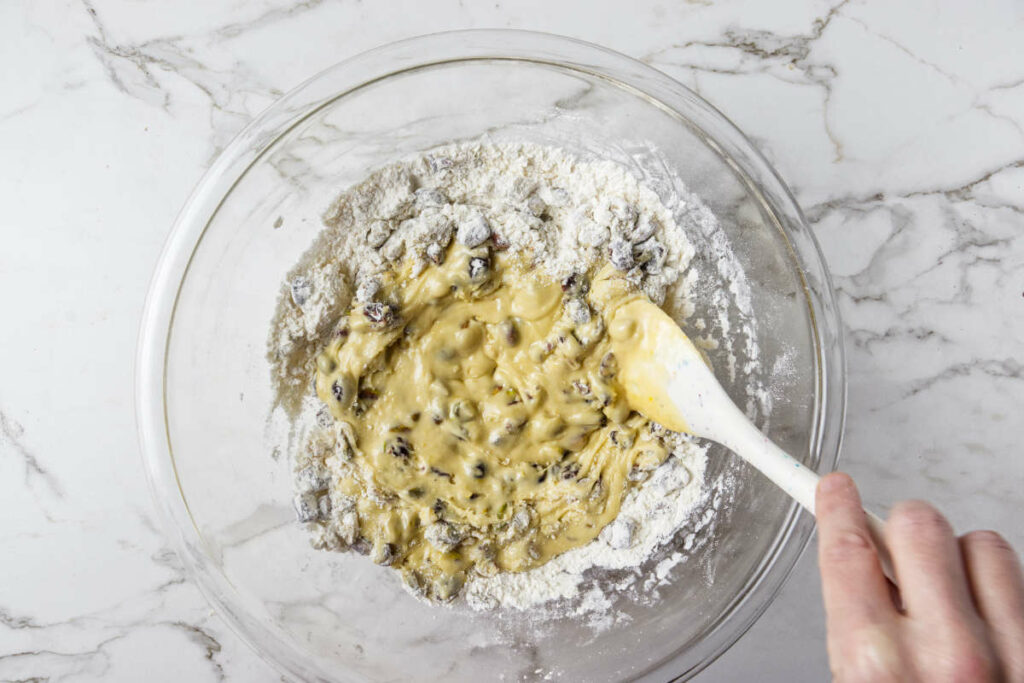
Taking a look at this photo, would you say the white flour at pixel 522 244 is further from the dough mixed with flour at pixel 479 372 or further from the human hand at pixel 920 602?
the human hand at pixel 920 602

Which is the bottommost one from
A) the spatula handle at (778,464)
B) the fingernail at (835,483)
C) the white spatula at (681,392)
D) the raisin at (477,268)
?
the fingernail at (835,483)

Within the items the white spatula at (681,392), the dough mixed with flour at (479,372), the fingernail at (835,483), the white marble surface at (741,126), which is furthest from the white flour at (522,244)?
the fingernail at (835,483)

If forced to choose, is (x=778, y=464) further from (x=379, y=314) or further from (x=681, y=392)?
(x=379, y=314)

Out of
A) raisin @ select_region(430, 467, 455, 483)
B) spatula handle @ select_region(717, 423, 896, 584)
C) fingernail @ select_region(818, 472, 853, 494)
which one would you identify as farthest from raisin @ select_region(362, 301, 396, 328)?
fingernail @ select_region(818, 472, 853, 494)

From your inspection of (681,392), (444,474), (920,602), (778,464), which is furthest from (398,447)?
(920,602)

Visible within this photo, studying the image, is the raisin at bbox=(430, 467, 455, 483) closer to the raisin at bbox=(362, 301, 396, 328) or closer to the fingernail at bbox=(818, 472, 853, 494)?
the raisin at bbox=(362, 301, 396, 328)

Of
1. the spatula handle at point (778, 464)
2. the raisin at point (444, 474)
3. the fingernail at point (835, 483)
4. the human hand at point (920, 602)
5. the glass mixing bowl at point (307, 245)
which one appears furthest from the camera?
the raisin at point (444, 474)
